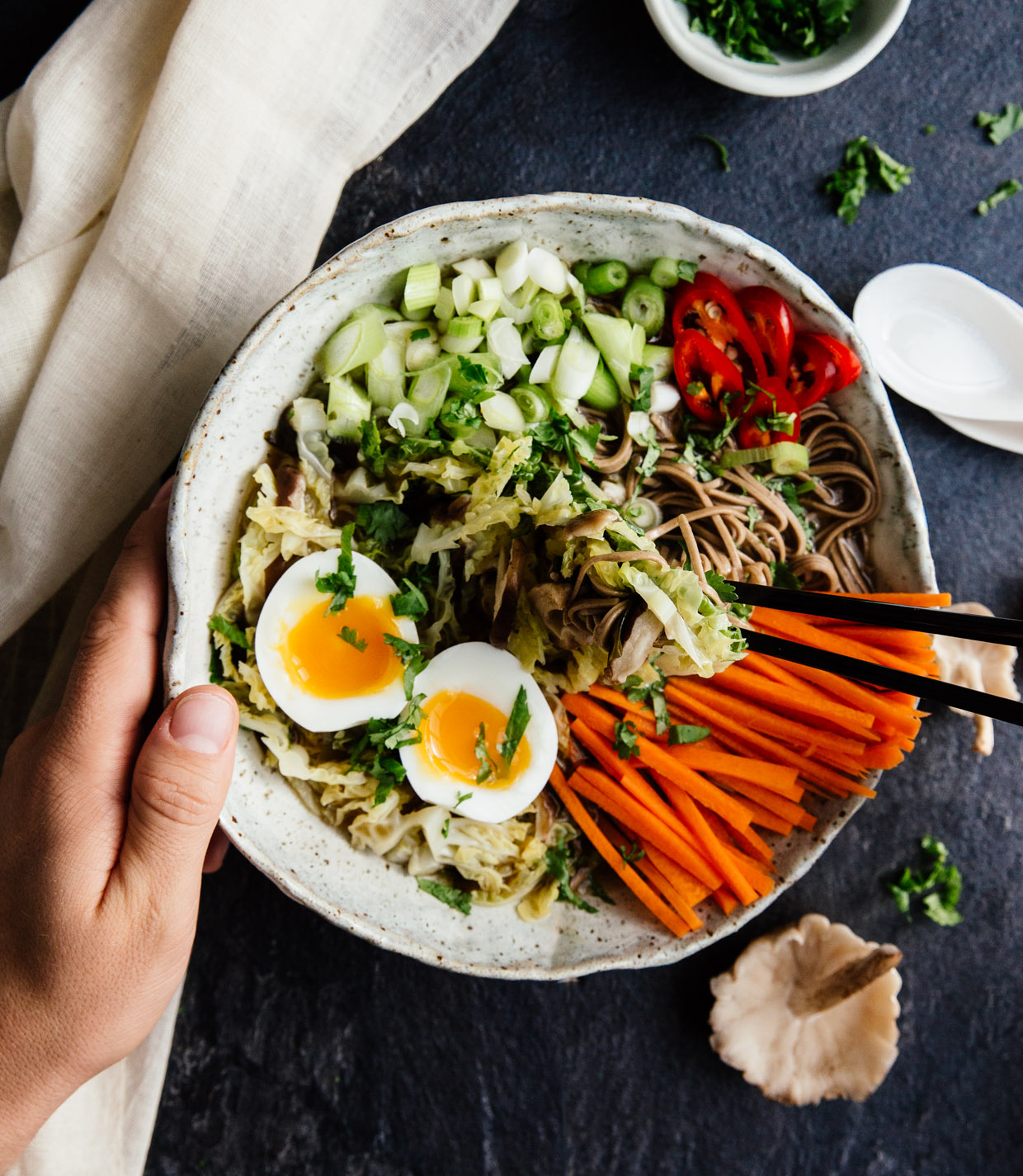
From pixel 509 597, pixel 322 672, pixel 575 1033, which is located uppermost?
pixel 509 597

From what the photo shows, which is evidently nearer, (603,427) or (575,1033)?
(603,427)

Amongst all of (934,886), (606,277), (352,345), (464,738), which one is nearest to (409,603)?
(464,738)

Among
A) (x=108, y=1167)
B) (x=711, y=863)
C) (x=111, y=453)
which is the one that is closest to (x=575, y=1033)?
(x=711, y=863)

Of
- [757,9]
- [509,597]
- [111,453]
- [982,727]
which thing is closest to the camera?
[509,597]

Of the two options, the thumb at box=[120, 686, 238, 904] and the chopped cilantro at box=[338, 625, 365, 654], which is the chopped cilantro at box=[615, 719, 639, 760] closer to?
the chopped cilantro at box=[338, 625, 365, 654]

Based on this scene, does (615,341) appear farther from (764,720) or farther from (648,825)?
(648,825)

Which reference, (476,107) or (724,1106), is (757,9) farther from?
(724,1106)
